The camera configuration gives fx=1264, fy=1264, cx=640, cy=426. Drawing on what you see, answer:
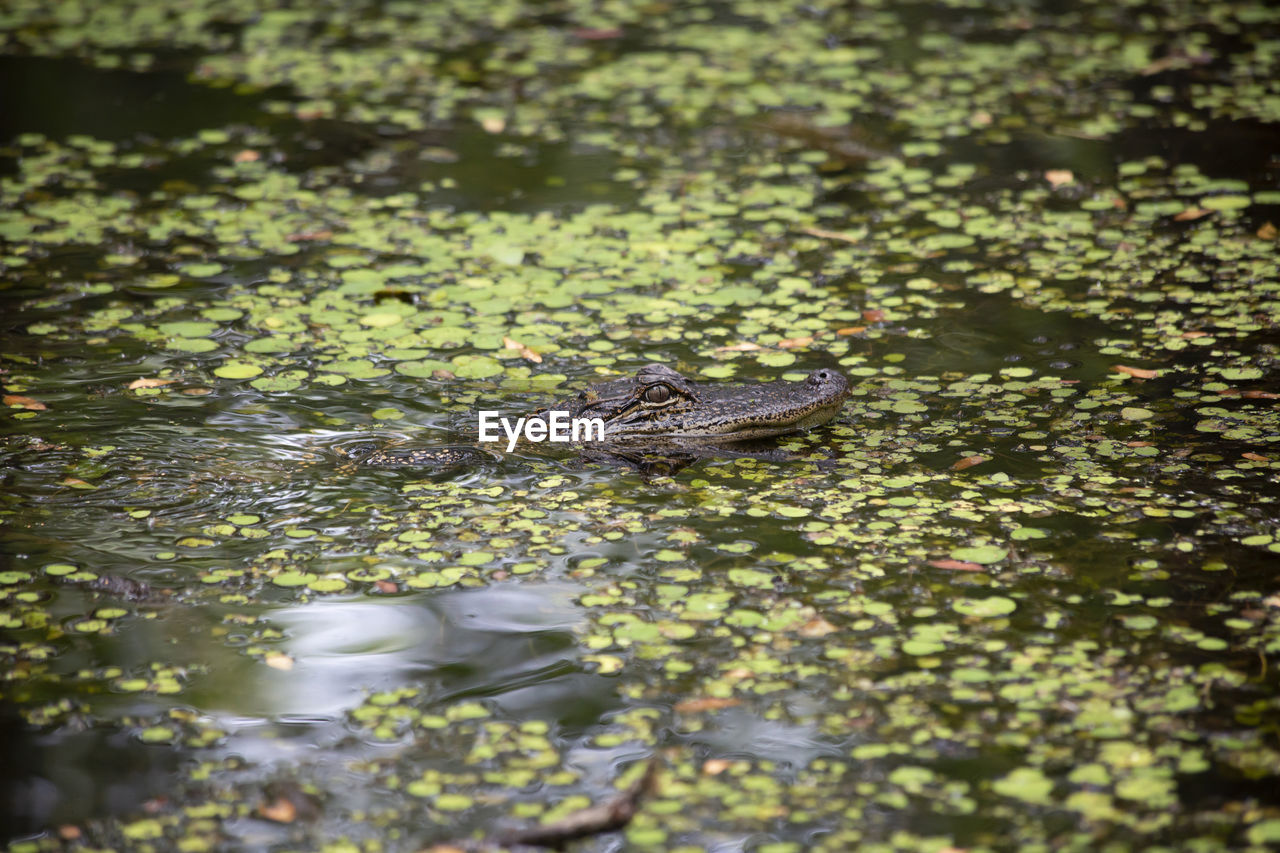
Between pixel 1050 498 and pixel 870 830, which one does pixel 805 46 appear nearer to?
pixel 1050 498

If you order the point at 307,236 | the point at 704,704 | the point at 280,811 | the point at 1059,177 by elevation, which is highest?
the point at 1059,177

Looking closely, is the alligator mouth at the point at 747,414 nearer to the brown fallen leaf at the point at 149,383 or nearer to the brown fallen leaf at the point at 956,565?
the brown fallen leaf at the point at 956,565

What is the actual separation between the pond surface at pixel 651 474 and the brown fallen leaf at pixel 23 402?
0.6 inches

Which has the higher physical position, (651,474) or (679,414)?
(679,414)

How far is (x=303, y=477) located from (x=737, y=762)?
224 cm

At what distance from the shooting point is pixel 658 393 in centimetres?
503

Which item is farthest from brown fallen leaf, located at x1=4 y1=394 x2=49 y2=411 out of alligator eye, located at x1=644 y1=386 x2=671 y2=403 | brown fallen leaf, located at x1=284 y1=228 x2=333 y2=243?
alligator eye, located at x1=644 y1=386 x2=671 y2=403

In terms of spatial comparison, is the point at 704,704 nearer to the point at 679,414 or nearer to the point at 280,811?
the point at 280,811

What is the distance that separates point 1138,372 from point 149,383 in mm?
4249

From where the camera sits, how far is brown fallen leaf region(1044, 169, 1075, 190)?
728cm

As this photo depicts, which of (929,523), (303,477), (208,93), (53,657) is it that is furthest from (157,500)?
(208,93)

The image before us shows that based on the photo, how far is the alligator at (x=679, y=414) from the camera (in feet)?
16.2

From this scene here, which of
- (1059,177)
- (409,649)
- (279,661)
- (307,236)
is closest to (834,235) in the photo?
(1059,177)

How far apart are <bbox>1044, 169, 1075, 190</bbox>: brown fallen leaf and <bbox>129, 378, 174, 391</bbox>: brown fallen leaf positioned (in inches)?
193
